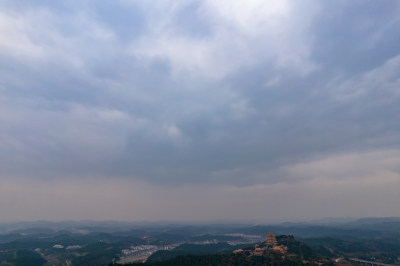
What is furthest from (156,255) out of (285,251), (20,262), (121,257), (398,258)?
(398,258)

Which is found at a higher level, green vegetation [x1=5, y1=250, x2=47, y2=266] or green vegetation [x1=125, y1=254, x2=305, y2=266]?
green vegetation [x1=125, y1=254, x2=305, y2=266]

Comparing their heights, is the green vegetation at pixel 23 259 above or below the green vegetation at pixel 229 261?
below

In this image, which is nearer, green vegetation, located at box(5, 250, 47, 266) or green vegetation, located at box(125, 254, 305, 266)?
green vegetation, located at box(125, 254, 305, 266)

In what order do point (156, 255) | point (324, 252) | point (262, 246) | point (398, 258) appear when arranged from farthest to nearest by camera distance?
point (156, 255) → point (398, 258) → point (324, 252) → point (262, 246)

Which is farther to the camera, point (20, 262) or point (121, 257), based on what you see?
point (121, 257)

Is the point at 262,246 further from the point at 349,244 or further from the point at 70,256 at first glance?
the point at 70,256

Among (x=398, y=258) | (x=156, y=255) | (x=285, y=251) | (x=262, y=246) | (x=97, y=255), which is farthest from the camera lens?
(x=97, y=255)

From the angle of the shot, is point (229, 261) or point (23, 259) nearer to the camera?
point (229, 261)

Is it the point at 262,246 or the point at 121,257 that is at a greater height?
the point at 262,246

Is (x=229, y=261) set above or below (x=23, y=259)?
A: above

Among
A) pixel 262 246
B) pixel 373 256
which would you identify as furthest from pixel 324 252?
pixel 262 246

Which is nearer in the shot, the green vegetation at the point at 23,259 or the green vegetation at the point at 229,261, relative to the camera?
the green vegetation at the point at 229,261
